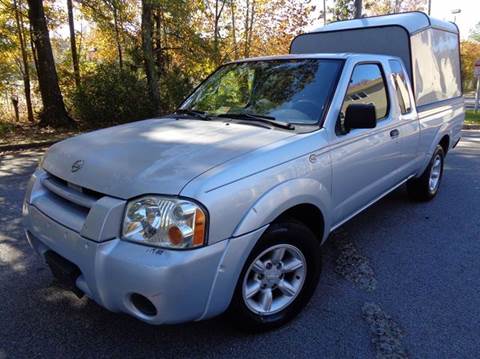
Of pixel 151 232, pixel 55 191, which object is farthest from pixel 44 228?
pixel 151 232

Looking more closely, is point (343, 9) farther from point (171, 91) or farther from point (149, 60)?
point (149, 60)

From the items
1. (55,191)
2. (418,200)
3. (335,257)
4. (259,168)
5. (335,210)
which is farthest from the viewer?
(418,200)

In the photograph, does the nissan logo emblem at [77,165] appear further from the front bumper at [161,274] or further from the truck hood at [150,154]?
the front bumper at [161,274]

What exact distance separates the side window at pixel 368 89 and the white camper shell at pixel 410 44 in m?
1.02

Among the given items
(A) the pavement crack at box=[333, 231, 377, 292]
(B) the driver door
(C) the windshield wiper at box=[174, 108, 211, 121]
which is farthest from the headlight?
(A) the pavement crack at box=[333, 231, 377, 292]

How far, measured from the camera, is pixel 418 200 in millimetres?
5332

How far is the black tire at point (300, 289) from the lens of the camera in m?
2.40

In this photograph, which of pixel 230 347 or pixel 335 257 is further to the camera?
pixel 335 257

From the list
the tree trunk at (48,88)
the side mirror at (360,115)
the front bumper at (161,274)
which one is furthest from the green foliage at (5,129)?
the side mirror at (360,115)

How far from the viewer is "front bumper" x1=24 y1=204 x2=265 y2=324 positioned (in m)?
1.99

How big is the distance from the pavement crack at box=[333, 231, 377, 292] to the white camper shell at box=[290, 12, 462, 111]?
193 centimetres

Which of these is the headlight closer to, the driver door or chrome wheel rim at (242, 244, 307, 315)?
chrome wheel rim at (242, 244, 307, 315)

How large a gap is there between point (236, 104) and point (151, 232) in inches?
68.3

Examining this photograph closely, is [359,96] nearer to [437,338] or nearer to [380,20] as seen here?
[437,338]
